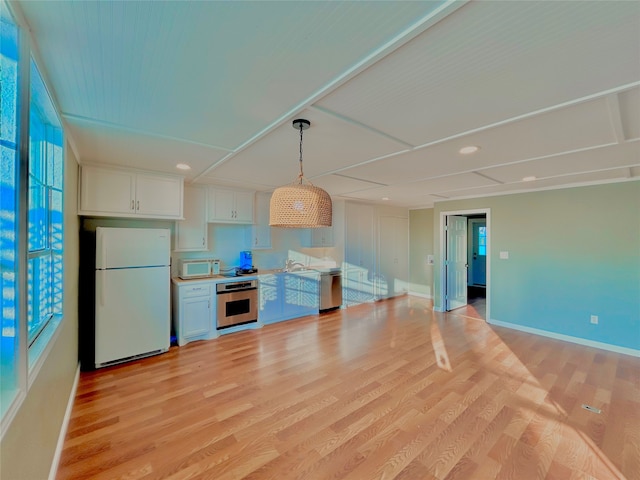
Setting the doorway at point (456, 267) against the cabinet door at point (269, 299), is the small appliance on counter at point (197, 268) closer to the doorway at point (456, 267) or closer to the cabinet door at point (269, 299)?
the cabinet door at point (269, 299)

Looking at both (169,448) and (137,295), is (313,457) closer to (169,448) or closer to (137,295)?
(169,448)

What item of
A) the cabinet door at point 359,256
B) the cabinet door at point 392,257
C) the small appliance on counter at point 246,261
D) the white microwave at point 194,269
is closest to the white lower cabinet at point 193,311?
the white microwave at point 194,269

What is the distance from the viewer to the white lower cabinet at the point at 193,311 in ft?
12.2

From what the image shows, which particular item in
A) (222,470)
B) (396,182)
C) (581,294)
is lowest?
(222,470)

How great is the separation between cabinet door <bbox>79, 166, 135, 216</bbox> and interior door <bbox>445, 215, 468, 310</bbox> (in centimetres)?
542

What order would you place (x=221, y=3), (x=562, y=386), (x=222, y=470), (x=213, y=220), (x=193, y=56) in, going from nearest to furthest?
1. (x=221, y=3)
2. (x=193, y=56)
3. (x=222, y=470)
4. (x=562, y=386)
5. (x=213, y=220)

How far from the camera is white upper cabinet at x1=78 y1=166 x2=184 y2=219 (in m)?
3.06

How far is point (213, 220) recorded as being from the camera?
4.27 metres

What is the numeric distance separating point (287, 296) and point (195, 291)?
1563 mm

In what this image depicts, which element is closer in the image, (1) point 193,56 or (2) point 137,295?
(1) point 193,56

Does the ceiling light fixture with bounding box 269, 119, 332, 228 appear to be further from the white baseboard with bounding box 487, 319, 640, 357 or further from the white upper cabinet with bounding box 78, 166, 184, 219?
the white baseboard with bounding box 487, 319, 640, 357

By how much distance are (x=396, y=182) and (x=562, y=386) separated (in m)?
2.89

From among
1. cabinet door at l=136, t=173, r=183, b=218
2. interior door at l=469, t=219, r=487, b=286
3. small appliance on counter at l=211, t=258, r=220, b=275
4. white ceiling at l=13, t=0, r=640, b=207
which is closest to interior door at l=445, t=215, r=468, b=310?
interior door at l=469, t=219, r=487, b=286

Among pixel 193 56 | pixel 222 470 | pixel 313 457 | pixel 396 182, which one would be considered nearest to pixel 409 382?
pixel 313 457
